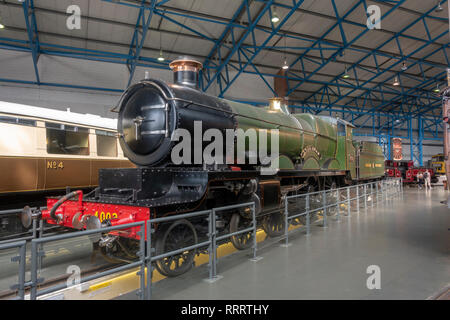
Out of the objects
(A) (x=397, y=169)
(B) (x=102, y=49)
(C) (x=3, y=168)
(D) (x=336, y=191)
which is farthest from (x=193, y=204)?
(A) (x=397, y=169)

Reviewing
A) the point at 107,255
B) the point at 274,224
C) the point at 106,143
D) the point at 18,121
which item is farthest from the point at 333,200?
the point at 18,121

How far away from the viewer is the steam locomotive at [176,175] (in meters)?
3.82

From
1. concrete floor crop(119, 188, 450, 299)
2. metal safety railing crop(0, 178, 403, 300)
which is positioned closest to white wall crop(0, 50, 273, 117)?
metal safety railing crop(0, 178, 403, 300)

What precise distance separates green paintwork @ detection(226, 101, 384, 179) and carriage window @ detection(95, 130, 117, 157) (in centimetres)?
427

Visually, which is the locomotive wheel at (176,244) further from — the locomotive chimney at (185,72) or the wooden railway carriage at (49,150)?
the wooden railway carriage at (49,150)

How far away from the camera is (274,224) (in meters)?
6.33

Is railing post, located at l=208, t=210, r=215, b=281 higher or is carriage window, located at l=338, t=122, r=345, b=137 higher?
carriage window, located at l=338, t=122, r=345, b=137

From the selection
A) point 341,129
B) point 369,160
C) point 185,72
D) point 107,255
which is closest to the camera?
point 107,255

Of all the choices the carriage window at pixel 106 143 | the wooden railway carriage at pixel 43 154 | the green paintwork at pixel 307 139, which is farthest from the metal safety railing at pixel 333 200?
the carriage window at pixel 106 143

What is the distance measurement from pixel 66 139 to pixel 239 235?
496 centimetres

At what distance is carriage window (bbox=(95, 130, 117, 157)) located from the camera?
313 inches

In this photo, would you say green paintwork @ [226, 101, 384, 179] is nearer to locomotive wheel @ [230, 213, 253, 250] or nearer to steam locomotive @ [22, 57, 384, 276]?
steam locomotive @ [22, 57, 384, 276]

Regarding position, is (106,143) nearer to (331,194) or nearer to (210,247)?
(210,247)
